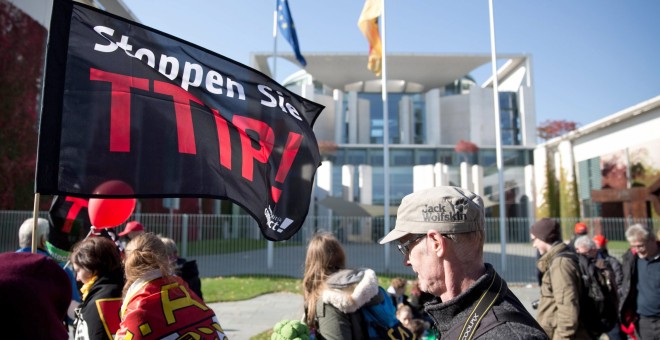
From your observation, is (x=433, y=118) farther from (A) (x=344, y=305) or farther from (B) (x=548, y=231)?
(A) (x=344, y=305)

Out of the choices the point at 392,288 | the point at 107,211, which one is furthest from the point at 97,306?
the point at 392,288

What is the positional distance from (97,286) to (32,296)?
1.90 m

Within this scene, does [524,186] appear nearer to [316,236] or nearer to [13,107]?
[13,107]

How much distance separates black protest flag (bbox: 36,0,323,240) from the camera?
2965 mm

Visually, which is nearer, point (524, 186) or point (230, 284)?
point (230, 284)

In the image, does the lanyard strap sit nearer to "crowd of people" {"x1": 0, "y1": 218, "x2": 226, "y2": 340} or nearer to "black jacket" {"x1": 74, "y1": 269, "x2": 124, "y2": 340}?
"crowd of people" {"x1": 0, "y1": 218, "x2": 226, "y2": 340}

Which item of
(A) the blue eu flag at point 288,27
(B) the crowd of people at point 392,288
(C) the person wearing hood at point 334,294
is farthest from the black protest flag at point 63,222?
(A) the blue eu flag at point 288,27

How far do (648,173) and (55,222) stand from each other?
30.8 metres

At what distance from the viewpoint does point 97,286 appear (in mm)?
3295

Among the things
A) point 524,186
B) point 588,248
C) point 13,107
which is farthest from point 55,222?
point 524,186

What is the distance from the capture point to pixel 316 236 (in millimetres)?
3586

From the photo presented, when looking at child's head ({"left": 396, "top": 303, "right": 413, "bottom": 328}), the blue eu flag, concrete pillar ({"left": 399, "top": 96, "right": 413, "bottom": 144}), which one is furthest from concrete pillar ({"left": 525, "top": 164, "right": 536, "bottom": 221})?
child's head ({"left": 396, "top": 303, "right": 413, "bottom": 328})

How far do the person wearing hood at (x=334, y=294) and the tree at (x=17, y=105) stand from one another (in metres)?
21.1

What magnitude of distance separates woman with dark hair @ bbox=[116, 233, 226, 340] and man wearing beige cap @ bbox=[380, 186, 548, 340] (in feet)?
4.61
